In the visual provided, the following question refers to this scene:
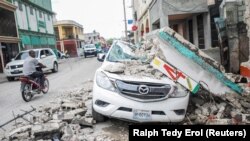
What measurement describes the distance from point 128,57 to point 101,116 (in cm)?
161

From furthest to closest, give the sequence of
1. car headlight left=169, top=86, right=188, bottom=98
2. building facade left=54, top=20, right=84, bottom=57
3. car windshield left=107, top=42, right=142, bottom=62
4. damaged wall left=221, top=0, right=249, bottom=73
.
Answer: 1. building facade left=54, top=20, right=84, bottom=57
2. damaged wall left=221, top=0, right=249, bottom=73
3. car windshield left=107, top=42, right=142, bottom=62
4. car headlight left=169, top=86, right=188, bottom=98

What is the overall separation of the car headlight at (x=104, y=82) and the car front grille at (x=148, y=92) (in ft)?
0.72

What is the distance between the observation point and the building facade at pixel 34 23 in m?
32.1

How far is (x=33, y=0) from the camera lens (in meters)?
38.2

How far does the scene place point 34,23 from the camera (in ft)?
122

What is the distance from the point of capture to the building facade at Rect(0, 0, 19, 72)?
25250 mm

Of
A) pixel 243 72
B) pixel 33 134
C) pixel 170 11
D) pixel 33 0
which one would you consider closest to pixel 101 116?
pixel 33 134

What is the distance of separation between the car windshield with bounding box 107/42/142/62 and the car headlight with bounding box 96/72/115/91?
3.29 feet

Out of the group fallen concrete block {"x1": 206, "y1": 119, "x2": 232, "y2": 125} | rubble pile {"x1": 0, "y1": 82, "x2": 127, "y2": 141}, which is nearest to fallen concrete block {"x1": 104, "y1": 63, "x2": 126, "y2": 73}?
rubble pile {"x1": 0, "y1": 82, "x2": 127, "y2": 141}

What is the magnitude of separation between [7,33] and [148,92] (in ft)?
80.6

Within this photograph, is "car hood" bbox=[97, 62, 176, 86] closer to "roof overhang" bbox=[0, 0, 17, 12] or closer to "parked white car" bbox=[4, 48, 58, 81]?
"parked white car" bbox=[4, 48, 58, 81]

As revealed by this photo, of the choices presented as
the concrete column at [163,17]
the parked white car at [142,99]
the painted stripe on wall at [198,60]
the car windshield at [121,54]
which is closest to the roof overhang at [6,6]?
the concrete column at [163,17]

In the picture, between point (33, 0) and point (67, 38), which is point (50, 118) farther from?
point (67, 38)

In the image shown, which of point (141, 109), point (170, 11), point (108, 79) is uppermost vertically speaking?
point (170, 11)
